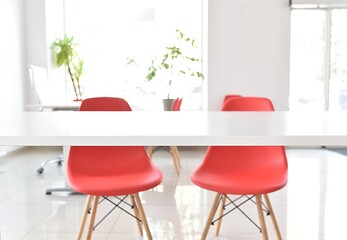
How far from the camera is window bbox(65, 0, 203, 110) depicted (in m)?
6.78

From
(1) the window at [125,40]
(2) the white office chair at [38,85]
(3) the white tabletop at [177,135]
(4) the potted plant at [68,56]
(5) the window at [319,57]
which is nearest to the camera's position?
(3) the white tabletop at [177,135]

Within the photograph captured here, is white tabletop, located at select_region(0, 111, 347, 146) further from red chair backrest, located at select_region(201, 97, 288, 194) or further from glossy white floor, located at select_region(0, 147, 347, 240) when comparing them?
glossy white floor, located at select_region(0, 147, 347, 240)

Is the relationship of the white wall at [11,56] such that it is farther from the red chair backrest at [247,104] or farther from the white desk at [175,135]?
the white desk at [175,135]

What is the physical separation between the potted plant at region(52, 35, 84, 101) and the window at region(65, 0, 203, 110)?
1.34 feet

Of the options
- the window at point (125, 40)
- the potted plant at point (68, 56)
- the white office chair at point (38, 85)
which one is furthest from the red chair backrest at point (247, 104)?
the window at point (125, 40)

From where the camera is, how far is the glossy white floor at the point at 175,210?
2660 millimetres

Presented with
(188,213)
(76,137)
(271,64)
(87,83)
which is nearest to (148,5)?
(87,83)

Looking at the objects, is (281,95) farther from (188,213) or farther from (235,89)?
(188,213)

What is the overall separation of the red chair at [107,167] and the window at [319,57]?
16.2 feet

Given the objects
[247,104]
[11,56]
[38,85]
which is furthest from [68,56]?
[247,104]

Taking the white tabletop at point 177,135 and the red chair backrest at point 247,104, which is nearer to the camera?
the white tabletop at point 177,135

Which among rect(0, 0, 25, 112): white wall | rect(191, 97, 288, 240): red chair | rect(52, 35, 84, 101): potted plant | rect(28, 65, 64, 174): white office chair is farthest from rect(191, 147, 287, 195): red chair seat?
rect(52, 35, 84, 101): potted plant

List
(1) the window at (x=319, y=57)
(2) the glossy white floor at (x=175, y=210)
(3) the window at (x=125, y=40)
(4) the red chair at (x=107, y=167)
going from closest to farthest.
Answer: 1. (4) the red chair at (x=107, y=167)
2. (2) the glossy white floor at (x=175, y=210)
3. (1) the window at (x=319, y=57)
4. (3) the window at (x=125, y=40)

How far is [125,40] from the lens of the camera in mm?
6836
